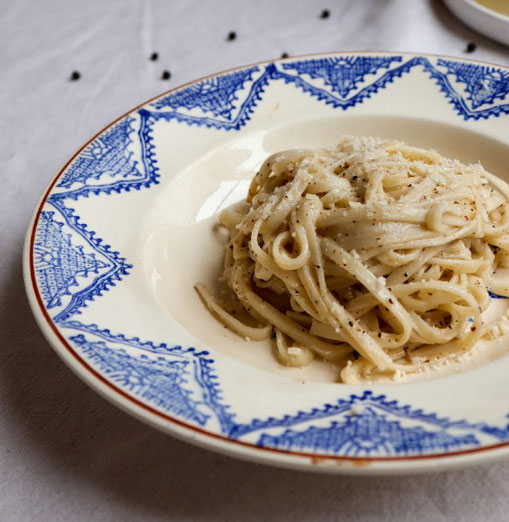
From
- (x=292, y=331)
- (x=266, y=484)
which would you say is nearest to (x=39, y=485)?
(x=266, y=484)

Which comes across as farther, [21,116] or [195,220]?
[21,116]

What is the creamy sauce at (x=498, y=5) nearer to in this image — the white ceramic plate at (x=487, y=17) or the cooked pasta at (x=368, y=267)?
the white ceramic plate at (x=487, y=17)

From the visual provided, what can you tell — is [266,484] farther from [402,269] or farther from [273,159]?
[273,159]

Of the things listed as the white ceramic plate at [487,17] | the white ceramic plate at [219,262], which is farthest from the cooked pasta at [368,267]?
the white ceramic plate at [487,17]

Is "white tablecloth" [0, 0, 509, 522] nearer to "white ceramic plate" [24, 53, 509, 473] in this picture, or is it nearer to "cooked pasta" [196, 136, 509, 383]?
"white ceramic plate" [24, 53, 509, 473]

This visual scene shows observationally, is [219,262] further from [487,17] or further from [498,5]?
[498,5]

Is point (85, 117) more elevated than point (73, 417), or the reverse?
point (85, 117)
